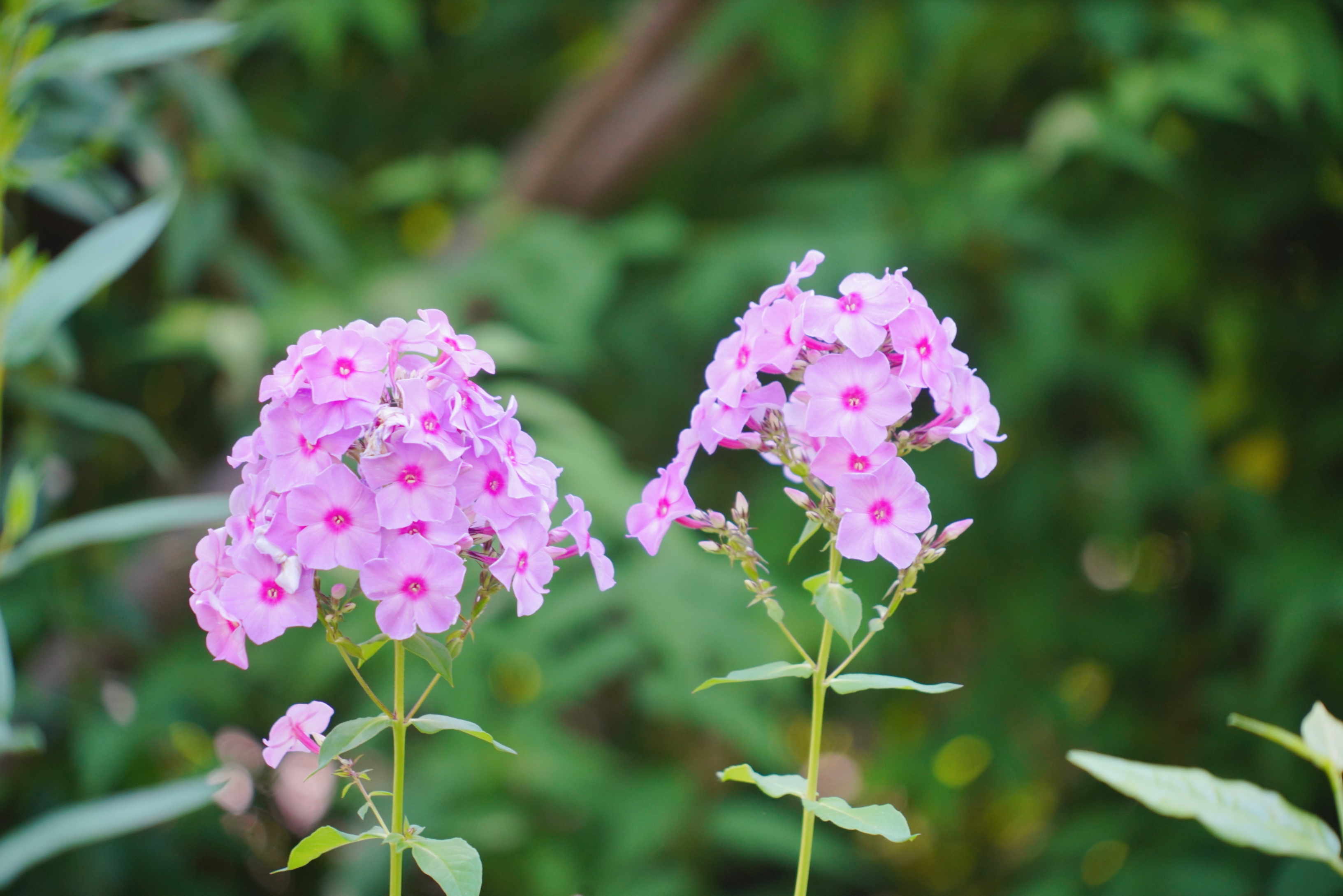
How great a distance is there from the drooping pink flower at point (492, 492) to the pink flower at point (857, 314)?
13 cm

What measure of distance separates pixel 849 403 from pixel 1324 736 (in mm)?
222

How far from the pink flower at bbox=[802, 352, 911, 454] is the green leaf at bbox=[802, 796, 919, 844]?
145 mm

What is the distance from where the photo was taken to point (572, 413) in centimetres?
144

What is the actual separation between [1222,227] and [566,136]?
1101 millimetres

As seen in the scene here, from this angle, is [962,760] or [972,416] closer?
[972,416]

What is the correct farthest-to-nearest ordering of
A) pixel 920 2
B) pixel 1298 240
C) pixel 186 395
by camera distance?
pixel 186 395
pixel 1298 240
pixel 920 2

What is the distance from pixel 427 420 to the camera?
414 mm

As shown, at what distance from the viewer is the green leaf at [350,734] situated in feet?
1.38

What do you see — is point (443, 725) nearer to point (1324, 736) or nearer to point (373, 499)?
point (373, 499)

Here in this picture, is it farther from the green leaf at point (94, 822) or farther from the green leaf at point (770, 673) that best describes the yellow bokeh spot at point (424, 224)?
the green leaf at point (770, 673)

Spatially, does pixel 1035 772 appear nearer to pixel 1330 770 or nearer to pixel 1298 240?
pixel 1298 240

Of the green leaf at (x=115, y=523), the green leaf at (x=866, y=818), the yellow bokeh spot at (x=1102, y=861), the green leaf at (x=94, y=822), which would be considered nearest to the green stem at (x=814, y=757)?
the green leaf at (x=866, y=818)

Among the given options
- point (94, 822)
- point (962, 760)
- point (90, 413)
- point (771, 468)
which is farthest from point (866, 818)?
point (962, 760)

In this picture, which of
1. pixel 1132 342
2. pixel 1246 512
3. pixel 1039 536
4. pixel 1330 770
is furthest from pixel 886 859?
pixel 1330 770
